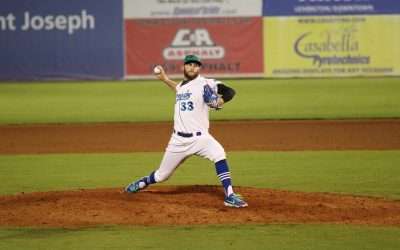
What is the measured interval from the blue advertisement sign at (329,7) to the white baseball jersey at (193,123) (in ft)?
64.8

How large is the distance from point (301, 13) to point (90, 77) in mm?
7154

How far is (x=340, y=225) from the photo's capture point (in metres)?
9.01

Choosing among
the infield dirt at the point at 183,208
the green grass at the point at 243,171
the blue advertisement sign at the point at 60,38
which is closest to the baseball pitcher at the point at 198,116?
the infield dirt at the point at 183,208

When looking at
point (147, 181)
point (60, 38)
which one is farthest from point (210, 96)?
point (60, 38)

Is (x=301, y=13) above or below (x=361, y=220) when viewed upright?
above

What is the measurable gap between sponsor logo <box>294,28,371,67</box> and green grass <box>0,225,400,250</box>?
20308mm

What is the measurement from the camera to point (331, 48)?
94.4ft

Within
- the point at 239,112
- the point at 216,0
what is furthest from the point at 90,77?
the point at 239,112

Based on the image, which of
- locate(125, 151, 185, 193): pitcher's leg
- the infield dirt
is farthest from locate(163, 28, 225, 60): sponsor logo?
locate(125, 151, 185, 193): pitcher's leg

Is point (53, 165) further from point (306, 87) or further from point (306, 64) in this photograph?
point (306, 64)

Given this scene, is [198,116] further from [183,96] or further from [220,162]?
[220,162]

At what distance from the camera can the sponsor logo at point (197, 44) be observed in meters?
29.3

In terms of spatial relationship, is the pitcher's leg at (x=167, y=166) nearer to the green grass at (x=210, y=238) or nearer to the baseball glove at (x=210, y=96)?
the baseball glove at (x=210, y=96)

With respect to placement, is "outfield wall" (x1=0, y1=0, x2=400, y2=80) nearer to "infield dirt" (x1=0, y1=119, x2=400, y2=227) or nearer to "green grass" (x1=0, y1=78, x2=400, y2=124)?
"green grass" (x1=0, y1=78, x2=400, y2=124)
